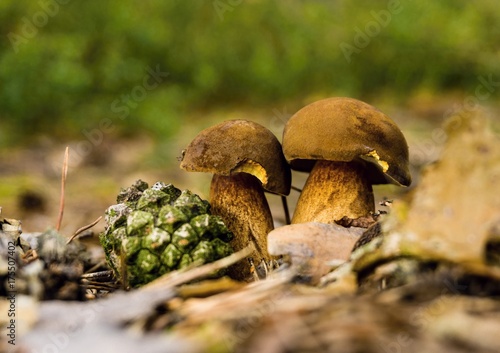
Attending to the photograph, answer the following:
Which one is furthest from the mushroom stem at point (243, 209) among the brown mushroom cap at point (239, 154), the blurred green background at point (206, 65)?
the blurred green background at point (206, 65)

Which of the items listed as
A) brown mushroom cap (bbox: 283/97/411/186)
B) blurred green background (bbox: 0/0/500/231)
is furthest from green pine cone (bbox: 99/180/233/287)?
blurred green background (bbox: 0/0/500/231)

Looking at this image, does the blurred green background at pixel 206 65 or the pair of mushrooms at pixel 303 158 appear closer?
the pair of mushrooms at pixel 303 158

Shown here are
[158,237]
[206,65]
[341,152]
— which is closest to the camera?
[158,237]

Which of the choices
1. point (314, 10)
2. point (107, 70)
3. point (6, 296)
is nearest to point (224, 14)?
point (314, 10)

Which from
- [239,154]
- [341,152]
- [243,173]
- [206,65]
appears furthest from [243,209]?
[206,65]

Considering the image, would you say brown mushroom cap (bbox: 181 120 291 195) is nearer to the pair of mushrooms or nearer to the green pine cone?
the pair of mushrooms

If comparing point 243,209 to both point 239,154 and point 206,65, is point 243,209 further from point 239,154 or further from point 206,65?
point 206,65

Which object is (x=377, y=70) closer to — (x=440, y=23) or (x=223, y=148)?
(x=440, y=23)

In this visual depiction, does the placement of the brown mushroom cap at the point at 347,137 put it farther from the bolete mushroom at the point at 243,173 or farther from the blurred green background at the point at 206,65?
the blurred green background at the point at 206,65
